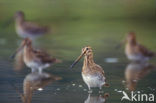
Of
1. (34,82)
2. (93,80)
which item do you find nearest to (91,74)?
(93,80)

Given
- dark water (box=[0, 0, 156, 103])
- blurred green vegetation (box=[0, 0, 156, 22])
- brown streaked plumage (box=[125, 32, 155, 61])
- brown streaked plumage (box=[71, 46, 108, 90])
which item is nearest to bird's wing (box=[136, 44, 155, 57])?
brown streaked plumage (box=[125, 32, 155, 61])

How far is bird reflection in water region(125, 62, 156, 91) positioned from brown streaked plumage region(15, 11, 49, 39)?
5261mm

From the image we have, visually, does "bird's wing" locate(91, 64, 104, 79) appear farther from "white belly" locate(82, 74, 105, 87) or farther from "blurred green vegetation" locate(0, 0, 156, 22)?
"blurred green vegetation" locate(0, 0, 156, 22)

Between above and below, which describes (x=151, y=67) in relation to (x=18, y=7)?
below

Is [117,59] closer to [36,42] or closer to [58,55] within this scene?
[58,55]

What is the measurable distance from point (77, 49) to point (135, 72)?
3.37 m

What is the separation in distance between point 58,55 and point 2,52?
5.29 feet

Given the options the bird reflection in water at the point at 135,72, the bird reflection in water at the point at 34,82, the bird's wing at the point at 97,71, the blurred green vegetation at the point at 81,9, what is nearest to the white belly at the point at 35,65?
the bird reflection in water at the point at 34,82

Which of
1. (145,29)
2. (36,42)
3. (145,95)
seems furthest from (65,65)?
(145,29)

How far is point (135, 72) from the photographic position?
12328mm

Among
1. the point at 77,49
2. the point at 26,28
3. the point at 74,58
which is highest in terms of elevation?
the point at 26,28

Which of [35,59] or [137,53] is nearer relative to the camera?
[35,59]

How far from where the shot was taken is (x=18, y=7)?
23.1 m

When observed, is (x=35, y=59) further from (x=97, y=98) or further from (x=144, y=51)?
(x=144, y=51)
